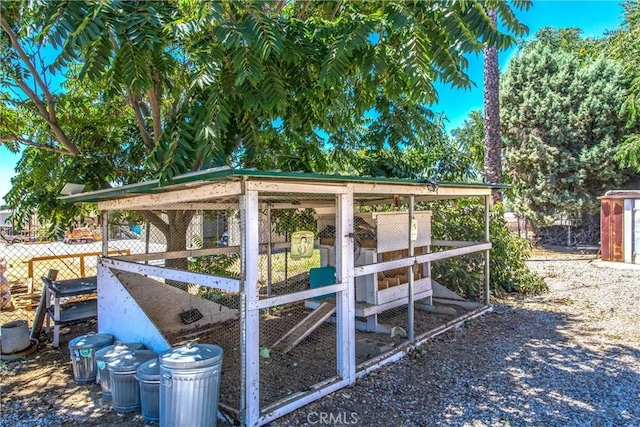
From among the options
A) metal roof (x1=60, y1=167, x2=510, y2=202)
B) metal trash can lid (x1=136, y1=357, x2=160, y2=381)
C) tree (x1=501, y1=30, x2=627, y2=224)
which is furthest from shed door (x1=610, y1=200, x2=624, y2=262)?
metal trash can lid (x1=136, y1=357, x2=160, y2=381)

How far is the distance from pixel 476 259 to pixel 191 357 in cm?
632

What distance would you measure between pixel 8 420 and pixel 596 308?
8.22 metres

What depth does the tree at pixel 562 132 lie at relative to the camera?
48.4ft

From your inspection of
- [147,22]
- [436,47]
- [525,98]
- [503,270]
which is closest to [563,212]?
[525,98]

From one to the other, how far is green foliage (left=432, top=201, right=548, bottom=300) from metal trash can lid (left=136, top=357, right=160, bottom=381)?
5.58 metres

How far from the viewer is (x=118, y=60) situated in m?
3.79

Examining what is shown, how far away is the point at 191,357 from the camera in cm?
314

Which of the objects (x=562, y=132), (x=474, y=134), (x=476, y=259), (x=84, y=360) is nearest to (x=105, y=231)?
(x=84, y=360)

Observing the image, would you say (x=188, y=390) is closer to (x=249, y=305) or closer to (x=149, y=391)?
(x=149, y=391)

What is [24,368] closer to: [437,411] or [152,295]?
[152,295]

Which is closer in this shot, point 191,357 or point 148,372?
point 191,357

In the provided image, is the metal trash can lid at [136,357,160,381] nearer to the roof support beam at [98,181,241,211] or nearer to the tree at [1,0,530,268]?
the roof support beam at [98,181,241,211]

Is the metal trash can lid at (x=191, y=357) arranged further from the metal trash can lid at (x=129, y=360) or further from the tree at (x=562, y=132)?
the tree at (x=562, y=132)

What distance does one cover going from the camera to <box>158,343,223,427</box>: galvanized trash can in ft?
9.93
